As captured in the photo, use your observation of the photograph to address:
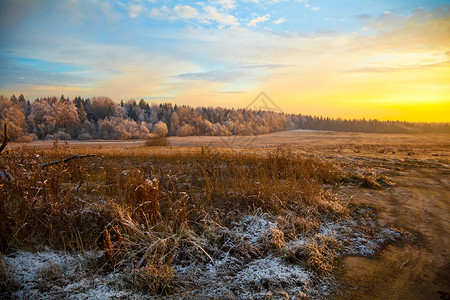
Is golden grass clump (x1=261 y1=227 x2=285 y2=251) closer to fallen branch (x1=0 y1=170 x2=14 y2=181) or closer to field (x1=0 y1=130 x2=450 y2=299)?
field (x1=0 y1=130 x2=450 y2=299)

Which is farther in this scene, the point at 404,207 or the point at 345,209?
the point at 404,207

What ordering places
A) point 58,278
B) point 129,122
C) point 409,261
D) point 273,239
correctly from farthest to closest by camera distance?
1. point 129,122
2. point 273,239
3. point 409,261
4. point 58,278

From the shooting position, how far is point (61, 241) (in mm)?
3789

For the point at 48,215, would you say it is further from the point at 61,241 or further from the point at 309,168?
the point at 309,168

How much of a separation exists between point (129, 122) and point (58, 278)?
66541 mm

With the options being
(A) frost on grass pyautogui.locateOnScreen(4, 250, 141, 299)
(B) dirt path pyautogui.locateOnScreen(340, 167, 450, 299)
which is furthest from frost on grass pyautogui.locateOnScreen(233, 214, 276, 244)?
(A) frost on grass pyautogui.locateOnScreen(4, 250, 141, 299)

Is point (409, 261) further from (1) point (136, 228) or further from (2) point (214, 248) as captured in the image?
(1) point (136, 228)

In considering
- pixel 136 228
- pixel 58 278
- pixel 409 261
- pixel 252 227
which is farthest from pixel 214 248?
pixel 409 261

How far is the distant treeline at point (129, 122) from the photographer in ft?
179

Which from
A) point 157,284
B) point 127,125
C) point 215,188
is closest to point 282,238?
point 157,284

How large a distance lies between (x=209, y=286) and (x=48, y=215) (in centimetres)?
299

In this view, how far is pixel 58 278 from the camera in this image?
304 cm

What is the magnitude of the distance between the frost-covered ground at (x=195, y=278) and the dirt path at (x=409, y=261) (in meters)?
0.33

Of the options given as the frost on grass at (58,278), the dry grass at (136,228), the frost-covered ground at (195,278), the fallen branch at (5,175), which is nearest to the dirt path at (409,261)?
the frost-covered ground at (195,278)
